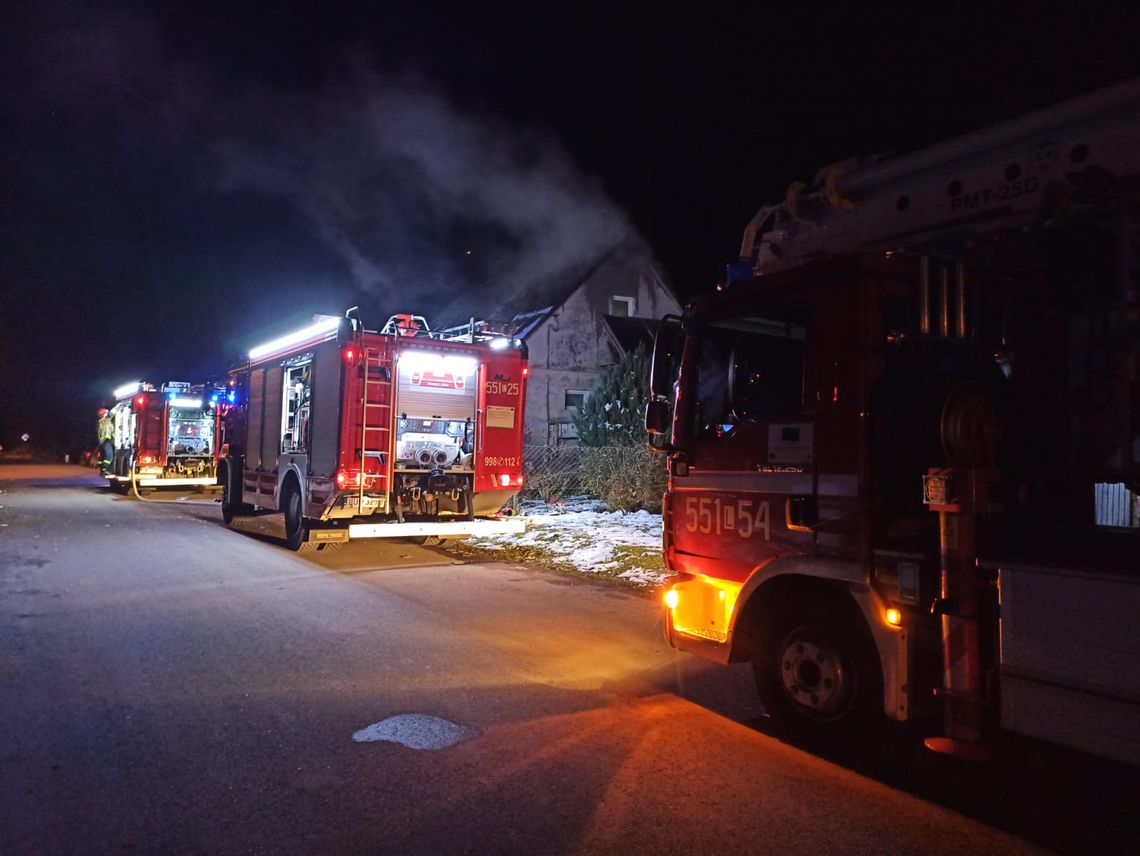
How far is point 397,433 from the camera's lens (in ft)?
36.9

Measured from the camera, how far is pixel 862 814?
384 centimetres

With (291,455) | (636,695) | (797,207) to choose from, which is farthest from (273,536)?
(797,207)

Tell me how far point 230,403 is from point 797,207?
13309 millimetres

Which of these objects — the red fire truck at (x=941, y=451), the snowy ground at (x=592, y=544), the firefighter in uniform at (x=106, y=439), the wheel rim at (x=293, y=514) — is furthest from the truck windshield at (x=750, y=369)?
the firefighter in uniform at (x=106, y=439)

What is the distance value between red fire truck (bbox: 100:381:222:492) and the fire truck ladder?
44.9ft

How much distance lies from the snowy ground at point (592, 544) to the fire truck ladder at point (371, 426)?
230 cm

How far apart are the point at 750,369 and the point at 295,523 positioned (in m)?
9.07

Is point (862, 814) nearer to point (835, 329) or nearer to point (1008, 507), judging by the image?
point (1008, 507)

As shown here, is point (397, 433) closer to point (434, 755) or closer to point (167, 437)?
point (434, 755)

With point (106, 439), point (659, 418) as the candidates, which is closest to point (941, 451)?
point (659, 418)

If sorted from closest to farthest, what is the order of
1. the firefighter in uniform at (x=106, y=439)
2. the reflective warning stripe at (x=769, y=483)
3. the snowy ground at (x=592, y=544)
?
the reflective warning stripe at (x=769, y=483), the snowy ground at (x=592, y=544), the firefighter in uniform at (x=106, y=439)

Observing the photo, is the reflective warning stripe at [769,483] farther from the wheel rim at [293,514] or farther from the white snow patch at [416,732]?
the wheel rim at [293,514]

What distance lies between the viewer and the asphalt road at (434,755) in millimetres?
3600

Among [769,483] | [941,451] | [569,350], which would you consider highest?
[569,350]
